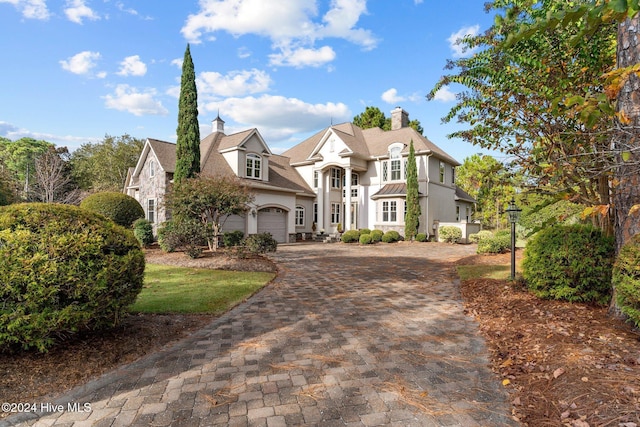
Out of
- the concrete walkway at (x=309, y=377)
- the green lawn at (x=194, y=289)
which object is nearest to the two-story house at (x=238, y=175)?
the green lawn at (x=194, y=289)

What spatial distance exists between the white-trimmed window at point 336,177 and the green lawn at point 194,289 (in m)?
16.3

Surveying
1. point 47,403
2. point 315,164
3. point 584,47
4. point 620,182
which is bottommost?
point 47,403

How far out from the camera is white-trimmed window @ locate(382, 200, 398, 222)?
23.5 m

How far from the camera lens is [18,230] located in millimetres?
3625

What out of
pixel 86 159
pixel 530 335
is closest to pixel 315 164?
pixel 530 335

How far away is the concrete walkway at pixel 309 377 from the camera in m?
2.86

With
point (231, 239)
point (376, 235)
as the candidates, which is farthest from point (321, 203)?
point (231, 239)

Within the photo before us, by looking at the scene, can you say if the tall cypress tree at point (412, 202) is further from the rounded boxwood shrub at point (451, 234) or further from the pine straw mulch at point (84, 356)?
the pine straw mulch at point (84, 356)

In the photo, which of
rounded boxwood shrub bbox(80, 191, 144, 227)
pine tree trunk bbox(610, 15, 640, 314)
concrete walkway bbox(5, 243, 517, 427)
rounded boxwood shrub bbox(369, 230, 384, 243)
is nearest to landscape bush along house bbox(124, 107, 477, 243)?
rounded boxwood shrub bbox(80, 191, 144, 227)

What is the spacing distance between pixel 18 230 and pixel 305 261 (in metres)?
9.87

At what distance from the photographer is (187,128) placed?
52.7 ft

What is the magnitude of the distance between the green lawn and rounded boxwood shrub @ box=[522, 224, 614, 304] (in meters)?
5.62

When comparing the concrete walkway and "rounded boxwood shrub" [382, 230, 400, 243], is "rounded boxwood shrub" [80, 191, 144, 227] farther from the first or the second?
"rounded boxwood shrub" [382, 230, 400, 243]

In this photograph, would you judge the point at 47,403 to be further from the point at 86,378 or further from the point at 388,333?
the point at 388,333
